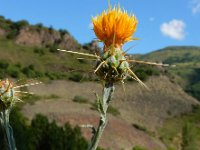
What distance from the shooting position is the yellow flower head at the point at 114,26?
4996 mm

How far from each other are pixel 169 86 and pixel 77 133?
6452 cm

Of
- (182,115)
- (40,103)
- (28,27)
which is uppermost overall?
(28,27)

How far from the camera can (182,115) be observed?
293ft

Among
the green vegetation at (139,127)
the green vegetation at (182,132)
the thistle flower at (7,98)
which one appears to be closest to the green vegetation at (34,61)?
the green vegetation at (139,127)

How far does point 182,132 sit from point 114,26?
202 feet

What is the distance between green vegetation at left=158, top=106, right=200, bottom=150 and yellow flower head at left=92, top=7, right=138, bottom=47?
56585mm

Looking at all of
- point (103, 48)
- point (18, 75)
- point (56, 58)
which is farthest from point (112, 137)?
point (103, 48)

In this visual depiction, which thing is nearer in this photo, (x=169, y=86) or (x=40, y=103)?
(x=40, y=103)

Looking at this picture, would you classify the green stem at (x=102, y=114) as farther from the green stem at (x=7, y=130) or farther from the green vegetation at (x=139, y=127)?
the green vegetation at (x=139, y=127)

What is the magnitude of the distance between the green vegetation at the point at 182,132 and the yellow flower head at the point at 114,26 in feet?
186

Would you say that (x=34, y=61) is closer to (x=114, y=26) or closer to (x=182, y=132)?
(x=182, y=132)

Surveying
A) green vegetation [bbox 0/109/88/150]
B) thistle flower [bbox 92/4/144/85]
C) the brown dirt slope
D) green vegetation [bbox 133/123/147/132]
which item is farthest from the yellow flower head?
green vegetation [bbox 133/123/147/132]

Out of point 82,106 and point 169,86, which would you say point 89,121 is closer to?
point 82,106

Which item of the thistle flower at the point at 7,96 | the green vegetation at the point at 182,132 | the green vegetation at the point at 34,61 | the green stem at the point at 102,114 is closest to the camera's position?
the green stem at the point at 102,114
